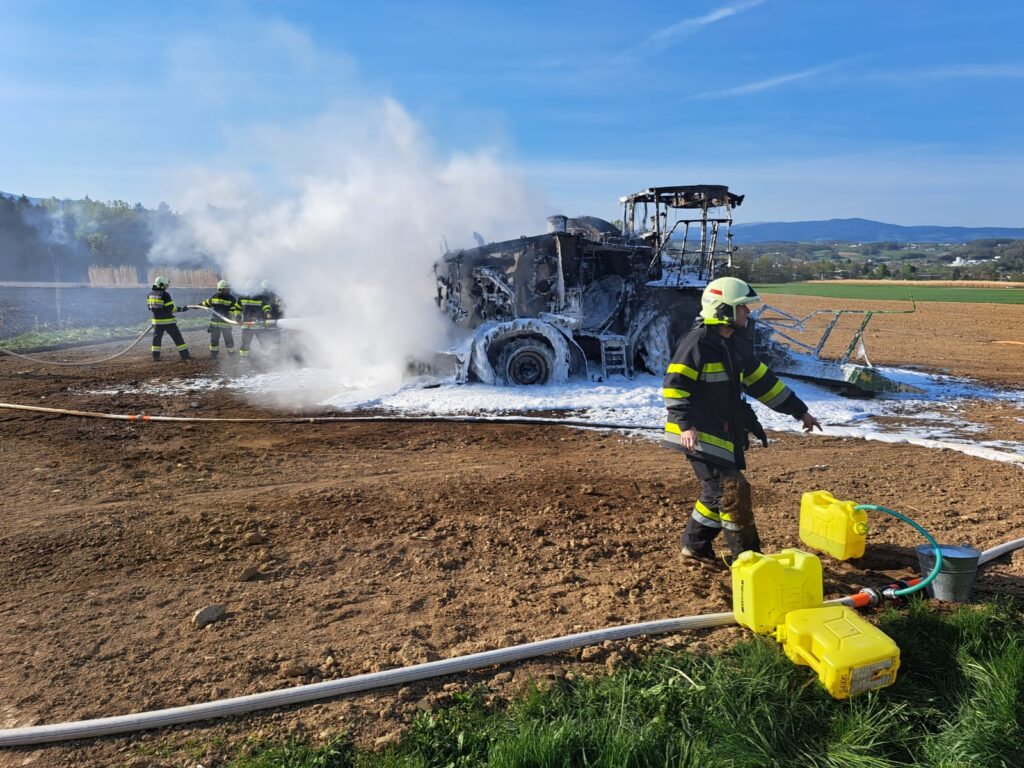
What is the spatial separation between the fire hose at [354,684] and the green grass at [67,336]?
59.0 ft

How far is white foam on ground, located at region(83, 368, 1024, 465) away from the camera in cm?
882

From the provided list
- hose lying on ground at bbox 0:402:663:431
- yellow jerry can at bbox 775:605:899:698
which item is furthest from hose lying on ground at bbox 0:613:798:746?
hose lying on ground at bbox 0:402:663:431

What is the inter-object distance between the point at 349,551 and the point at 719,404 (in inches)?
110

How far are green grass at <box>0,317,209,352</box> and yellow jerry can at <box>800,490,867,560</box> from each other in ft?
63.5

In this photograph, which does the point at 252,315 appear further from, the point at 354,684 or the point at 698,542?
the point at 354,684

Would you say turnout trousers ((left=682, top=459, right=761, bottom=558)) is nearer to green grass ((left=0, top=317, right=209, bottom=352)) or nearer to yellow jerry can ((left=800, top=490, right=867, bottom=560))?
yellow jerry can ((left=800, top=490, right=867, bottom=560))

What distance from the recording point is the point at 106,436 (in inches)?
330

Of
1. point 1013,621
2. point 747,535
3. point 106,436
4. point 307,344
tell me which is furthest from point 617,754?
point 307,344

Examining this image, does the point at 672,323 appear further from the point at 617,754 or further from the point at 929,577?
the point at 617,754

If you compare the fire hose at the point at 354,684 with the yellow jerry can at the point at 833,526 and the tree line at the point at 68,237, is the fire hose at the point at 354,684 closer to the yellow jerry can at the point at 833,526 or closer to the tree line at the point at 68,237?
the yellow jerry can at the point at 833,526

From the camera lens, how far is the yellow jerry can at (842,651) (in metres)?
2.93

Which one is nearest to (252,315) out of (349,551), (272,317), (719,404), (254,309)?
(254,309)

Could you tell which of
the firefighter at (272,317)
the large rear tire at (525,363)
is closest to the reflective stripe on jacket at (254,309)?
the firefighter at (272,317)

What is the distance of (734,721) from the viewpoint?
2.90m
